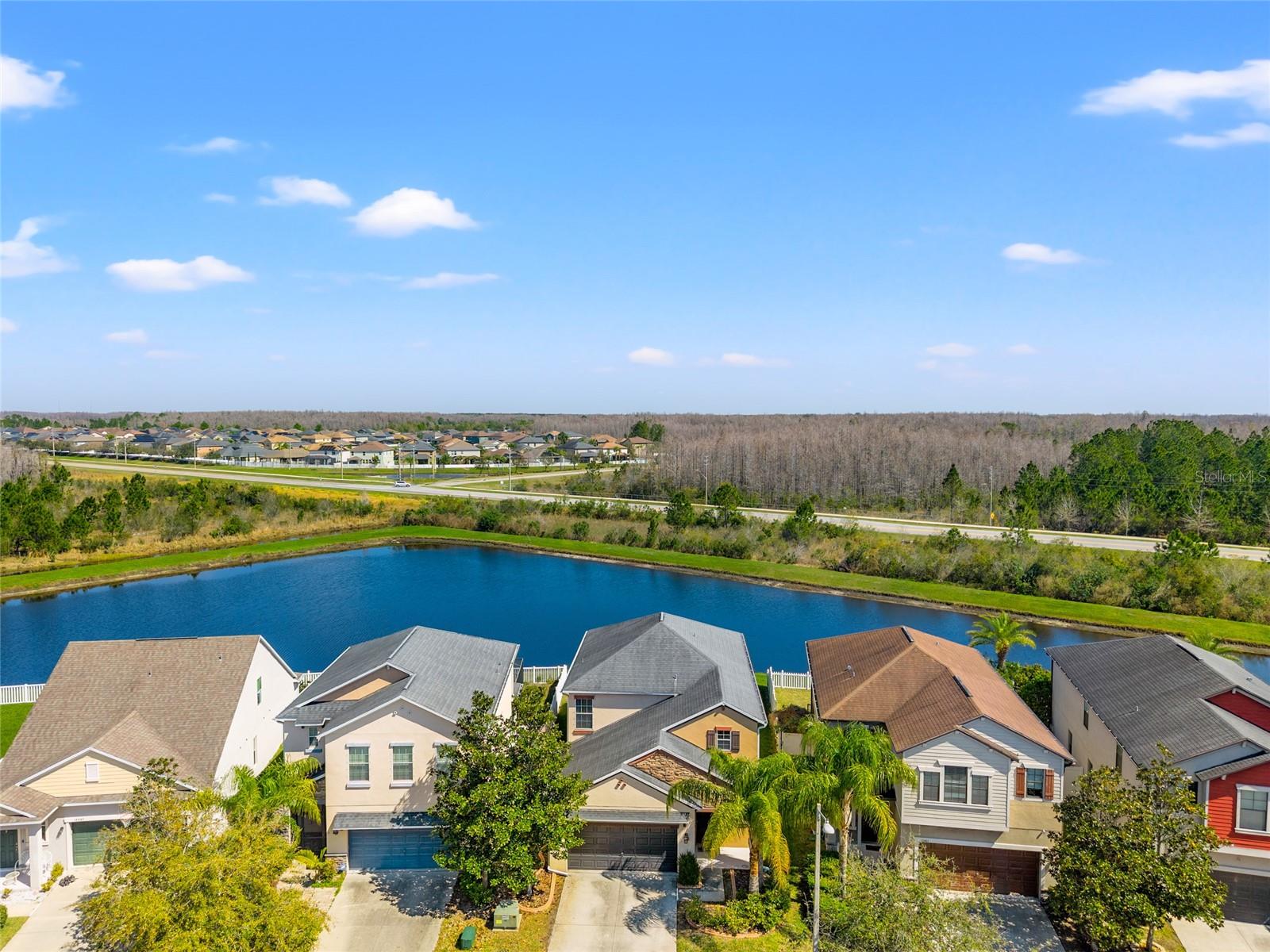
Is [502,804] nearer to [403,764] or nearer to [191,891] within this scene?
[403,764]

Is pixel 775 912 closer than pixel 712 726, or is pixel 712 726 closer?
pixel 775 912

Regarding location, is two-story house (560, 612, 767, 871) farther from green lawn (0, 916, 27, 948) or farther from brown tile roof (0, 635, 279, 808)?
green lawn (0, 916, 27, 948)

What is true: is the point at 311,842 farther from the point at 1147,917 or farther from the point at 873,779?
the point at 1147,917

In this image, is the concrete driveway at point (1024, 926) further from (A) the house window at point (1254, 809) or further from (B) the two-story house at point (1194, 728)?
Answer: (A) the house window at point (1254, 809)

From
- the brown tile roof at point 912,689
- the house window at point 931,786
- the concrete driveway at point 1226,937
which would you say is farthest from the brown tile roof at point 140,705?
the concrete driveway at point 1226,937

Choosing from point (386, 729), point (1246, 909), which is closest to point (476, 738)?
point (386, 729)

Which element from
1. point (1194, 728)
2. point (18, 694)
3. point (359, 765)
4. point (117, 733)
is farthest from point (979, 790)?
point (18, 694)

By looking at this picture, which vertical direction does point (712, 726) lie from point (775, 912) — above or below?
above
